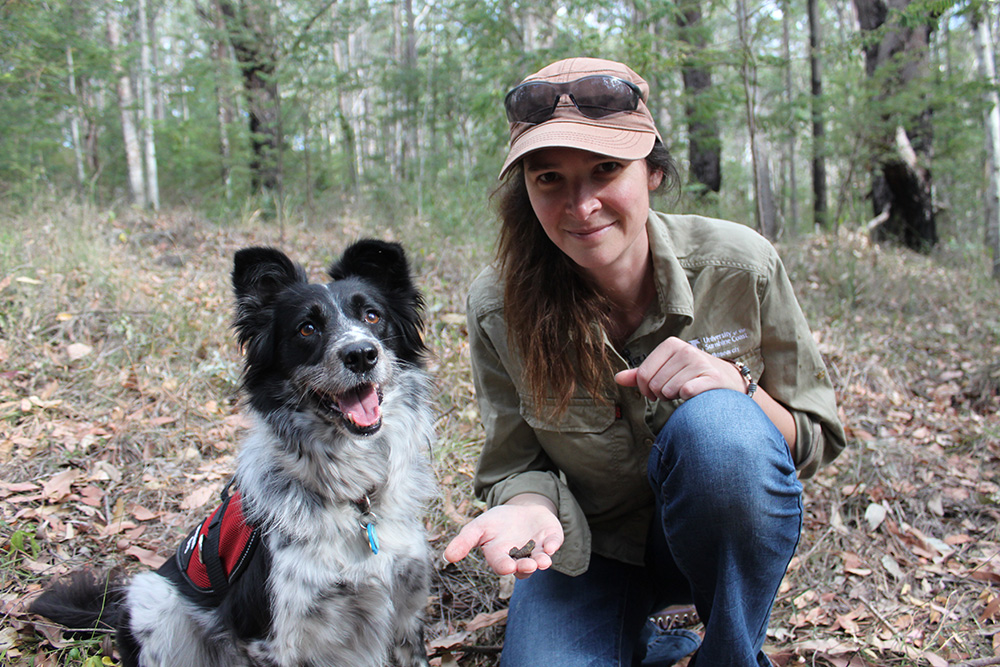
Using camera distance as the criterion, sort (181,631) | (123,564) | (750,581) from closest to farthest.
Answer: (750,581)
(181,631)
(123,564)

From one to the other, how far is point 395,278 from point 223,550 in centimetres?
118

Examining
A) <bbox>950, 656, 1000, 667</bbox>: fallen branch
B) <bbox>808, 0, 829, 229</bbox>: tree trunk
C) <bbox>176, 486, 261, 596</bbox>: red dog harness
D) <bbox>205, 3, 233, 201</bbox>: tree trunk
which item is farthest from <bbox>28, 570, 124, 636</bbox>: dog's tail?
<bbox>808, 0, 829, 229</bbox>: tree trunk

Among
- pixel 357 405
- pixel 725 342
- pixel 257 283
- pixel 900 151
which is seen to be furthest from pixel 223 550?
pixel 900 151

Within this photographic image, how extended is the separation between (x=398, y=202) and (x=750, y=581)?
709 centimetres

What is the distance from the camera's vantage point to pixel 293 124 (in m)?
8.29

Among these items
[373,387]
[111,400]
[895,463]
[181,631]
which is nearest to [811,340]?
[373,387]

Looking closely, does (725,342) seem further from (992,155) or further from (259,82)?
(259,82)

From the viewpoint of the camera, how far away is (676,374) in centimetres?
174

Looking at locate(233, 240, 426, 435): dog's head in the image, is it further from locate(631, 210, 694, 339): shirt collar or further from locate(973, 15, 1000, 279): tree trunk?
locate(973, 15, 1000, 279): tree trunk

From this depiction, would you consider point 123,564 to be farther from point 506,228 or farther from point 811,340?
point 811,340

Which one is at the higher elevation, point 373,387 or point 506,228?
point 506,228

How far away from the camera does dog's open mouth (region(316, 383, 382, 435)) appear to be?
83.8 inches

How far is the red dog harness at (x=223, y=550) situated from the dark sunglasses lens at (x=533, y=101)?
1561mm

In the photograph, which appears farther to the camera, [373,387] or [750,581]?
[373,387]
